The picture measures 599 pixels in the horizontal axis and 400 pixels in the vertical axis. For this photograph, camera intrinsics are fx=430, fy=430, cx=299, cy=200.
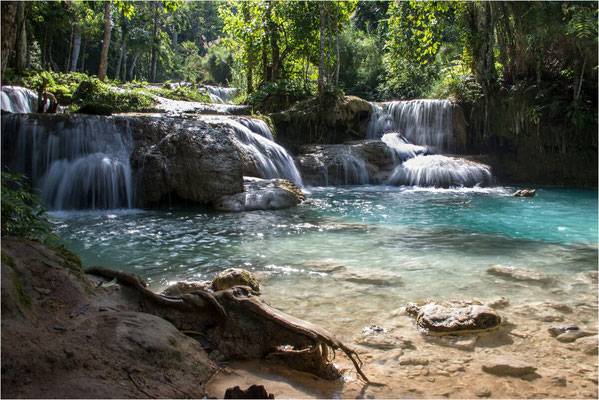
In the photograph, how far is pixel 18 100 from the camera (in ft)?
45.3

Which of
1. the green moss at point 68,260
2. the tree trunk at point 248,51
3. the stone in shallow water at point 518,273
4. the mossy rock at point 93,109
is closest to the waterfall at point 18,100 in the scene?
the mossy rock at point 93,109

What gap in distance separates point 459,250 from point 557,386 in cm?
373

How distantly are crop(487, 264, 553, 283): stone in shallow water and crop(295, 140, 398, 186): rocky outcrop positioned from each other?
9.55m

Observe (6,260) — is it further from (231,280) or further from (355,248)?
(355,248)

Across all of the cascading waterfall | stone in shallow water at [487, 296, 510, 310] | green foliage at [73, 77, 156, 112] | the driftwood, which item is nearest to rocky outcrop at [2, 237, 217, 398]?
the driftwood

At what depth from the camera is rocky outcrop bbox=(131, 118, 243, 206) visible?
10.1 meters

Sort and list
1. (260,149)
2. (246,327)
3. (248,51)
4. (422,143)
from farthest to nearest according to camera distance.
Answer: (248,51) → (422,143) → (260,149) → (246,327)

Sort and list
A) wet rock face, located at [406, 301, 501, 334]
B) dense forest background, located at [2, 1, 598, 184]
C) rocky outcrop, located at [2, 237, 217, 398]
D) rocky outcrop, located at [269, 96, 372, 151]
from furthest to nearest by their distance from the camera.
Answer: rocky outcrop, located at [269, 96, 372, 151]
dense forest background, located at [2, 1, 598, 184]
wet rock face, located at [406, 301, 501, 334]
rocky outcrop, located at [2, 237, 217, 398]

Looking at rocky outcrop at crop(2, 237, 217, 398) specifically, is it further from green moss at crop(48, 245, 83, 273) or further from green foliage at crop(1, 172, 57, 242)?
green foliage at crop(1, 172, 57, 242)

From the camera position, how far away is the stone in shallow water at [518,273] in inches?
193

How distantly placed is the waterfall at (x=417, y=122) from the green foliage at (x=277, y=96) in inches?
132

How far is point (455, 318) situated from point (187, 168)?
7923 millimetres

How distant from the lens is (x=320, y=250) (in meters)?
6.27

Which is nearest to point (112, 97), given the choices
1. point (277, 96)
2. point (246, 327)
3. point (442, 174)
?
point (277, 96)
